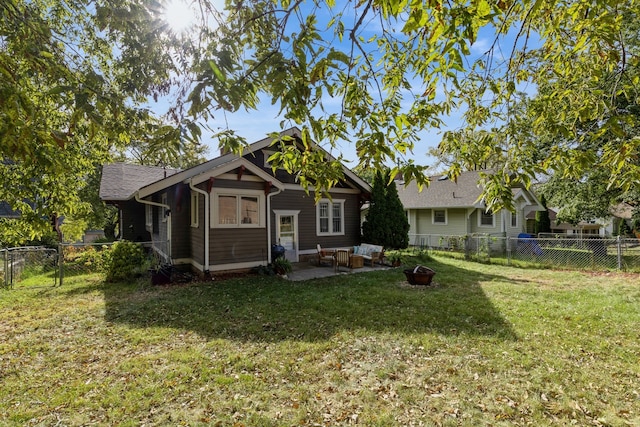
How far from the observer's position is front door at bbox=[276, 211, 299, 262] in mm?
12438

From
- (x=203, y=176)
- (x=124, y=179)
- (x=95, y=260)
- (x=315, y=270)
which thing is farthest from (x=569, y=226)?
(x=95, y=260)

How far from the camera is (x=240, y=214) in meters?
10.2

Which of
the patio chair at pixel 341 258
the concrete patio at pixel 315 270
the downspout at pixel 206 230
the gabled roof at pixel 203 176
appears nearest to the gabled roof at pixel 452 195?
the concrete patio at pixel 315 270

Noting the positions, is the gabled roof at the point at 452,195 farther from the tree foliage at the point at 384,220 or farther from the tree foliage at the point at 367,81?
the tree foliage at the point at 367,81

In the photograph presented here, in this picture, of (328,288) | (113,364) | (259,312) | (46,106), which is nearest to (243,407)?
(113,364)

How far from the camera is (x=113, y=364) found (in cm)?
454

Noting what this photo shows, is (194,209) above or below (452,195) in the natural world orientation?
below

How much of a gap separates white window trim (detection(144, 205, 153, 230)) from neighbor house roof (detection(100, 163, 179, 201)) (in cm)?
108

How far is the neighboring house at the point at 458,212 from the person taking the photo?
1845cm

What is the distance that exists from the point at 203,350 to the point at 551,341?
5.52 m

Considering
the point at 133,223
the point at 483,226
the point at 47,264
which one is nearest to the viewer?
the point at 47,264

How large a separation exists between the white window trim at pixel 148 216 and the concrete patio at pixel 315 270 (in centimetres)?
766

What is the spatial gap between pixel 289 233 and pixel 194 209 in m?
3.74

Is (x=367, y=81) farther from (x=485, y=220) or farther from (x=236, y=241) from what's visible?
(x=485, y=220)
